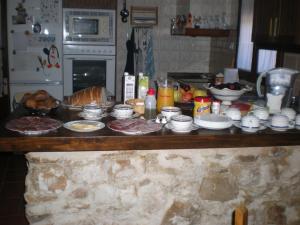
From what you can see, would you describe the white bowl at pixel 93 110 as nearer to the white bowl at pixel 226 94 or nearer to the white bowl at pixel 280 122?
the white bowl at pixel 226 94

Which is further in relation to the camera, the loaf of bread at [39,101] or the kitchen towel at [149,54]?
the kitchen towel at [149,54]

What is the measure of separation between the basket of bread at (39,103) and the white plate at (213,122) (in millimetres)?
858

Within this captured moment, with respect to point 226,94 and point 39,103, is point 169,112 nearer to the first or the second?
point 226,94

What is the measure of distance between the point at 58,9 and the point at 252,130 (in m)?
3.45

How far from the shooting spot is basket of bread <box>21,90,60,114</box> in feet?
6.67

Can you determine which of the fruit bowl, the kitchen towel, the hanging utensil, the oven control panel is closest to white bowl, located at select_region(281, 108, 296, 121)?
the fruit bowl

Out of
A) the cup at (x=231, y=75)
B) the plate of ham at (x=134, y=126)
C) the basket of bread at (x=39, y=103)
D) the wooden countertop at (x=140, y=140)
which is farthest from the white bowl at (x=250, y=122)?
the cup at (x=231, y=75)

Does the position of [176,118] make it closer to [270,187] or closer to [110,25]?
[270,187]

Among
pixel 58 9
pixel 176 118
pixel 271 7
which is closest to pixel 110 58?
pixel 58 9

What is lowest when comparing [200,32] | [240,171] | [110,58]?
[240,171]

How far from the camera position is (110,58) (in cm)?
473

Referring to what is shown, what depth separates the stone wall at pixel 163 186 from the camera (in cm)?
184

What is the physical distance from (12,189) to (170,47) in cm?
302

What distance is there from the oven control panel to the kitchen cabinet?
7.18 ft
